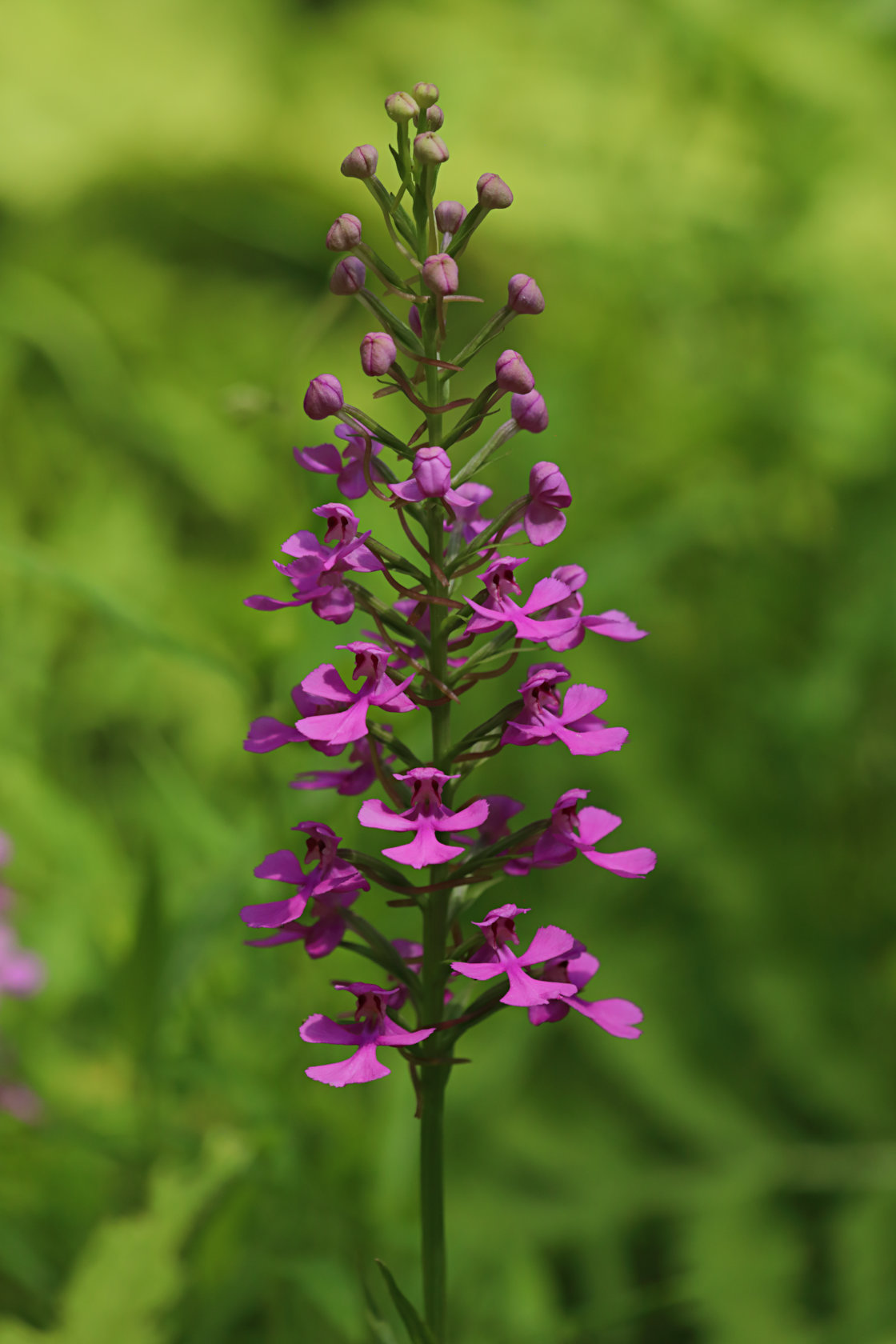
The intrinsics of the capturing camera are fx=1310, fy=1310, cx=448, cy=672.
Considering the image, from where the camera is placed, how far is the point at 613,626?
120cm

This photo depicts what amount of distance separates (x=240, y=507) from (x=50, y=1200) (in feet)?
9.57

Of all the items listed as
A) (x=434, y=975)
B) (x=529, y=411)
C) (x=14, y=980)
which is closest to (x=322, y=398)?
(x=529, y=411)

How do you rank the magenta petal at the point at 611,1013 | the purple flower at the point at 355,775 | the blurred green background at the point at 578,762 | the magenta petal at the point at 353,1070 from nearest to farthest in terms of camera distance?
the magenta petal at the point at 353,1070 < the magenta petal at the point at 611,1013 < the purple flower at the point at 355,775 < the blurred green background at the point at 578,762

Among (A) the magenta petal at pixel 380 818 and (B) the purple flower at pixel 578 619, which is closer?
(A) the magenta petal at pixel 380 818

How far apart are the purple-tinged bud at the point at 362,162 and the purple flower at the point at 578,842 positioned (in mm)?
572

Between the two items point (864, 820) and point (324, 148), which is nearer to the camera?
point (864, 820)

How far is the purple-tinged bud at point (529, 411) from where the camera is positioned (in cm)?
119

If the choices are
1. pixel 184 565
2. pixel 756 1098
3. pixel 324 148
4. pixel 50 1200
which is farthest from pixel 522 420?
pixel 324 148

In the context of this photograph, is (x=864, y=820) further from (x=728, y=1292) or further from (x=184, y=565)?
(x=184, y=565)

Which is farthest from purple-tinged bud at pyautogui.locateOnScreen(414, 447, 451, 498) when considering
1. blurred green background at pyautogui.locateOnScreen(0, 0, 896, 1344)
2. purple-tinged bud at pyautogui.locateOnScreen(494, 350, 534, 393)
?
blurred green background at pyautogui.locateOnScreen(0, 0, 896, 1344)

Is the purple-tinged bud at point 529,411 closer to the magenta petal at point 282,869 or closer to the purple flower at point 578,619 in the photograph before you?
the purple flower at point 578,619

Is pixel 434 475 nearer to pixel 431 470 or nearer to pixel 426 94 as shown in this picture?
pixel 431 470

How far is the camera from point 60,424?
4773 millimetres

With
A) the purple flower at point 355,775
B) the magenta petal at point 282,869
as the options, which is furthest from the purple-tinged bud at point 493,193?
the magenta petal at point 282,869
